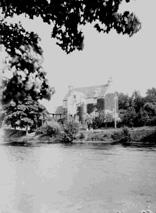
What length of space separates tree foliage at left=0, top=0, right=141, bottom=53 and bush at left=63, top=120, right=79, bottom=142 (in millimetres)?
60816

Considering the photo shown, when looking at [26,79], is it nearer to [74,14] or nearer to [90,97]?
[74,14]

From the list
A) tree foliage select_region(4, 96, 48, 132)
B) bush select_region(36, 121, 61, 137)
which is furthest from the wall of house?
bush select_region(36, 121, 61, 137)

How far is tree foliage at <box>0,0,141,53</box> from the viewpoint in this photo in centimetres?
598

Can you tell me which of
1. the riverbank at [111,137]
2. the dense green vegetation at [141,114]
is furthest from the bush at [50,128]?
the dense green vegetation at [141,114]

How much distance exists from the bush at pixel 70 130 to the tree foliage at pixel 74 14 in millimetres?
60816

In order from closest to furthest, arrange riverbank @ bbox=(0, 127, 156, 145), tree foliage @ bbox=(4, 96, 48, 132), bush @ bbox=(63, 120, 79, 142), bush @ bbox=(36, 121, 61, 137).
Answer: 1. riverbank @ bbox=(0, 127, 156, 145)
2. bush @ bbox=(63, 120, 79, 142)
3. bush @ bbox=(36, 121, 61, 137)
4. tree foliage @ bbox=(4, 96, 48, 132)

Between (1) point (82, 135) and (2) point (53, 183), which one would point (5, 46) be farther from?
(1) point (82, 135)

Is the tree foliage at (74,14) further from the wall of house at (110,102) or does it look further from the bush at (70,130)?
the wall of house at (110,102)

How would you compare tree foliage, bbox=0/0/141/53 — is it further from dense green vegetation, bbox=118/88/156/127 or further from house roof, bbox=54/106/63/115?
house roof, bbox=54/106/63/115

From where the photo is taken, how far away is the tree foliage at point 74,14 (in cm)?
598

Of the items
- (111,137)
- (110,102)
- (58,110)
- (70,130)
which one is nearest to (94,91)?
(110,102)

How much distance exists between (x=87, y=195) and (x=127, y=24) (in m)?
12.0

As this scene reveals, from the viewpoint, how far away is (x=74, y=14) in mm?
6203

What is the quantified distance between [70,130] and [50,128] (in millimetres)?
6496
